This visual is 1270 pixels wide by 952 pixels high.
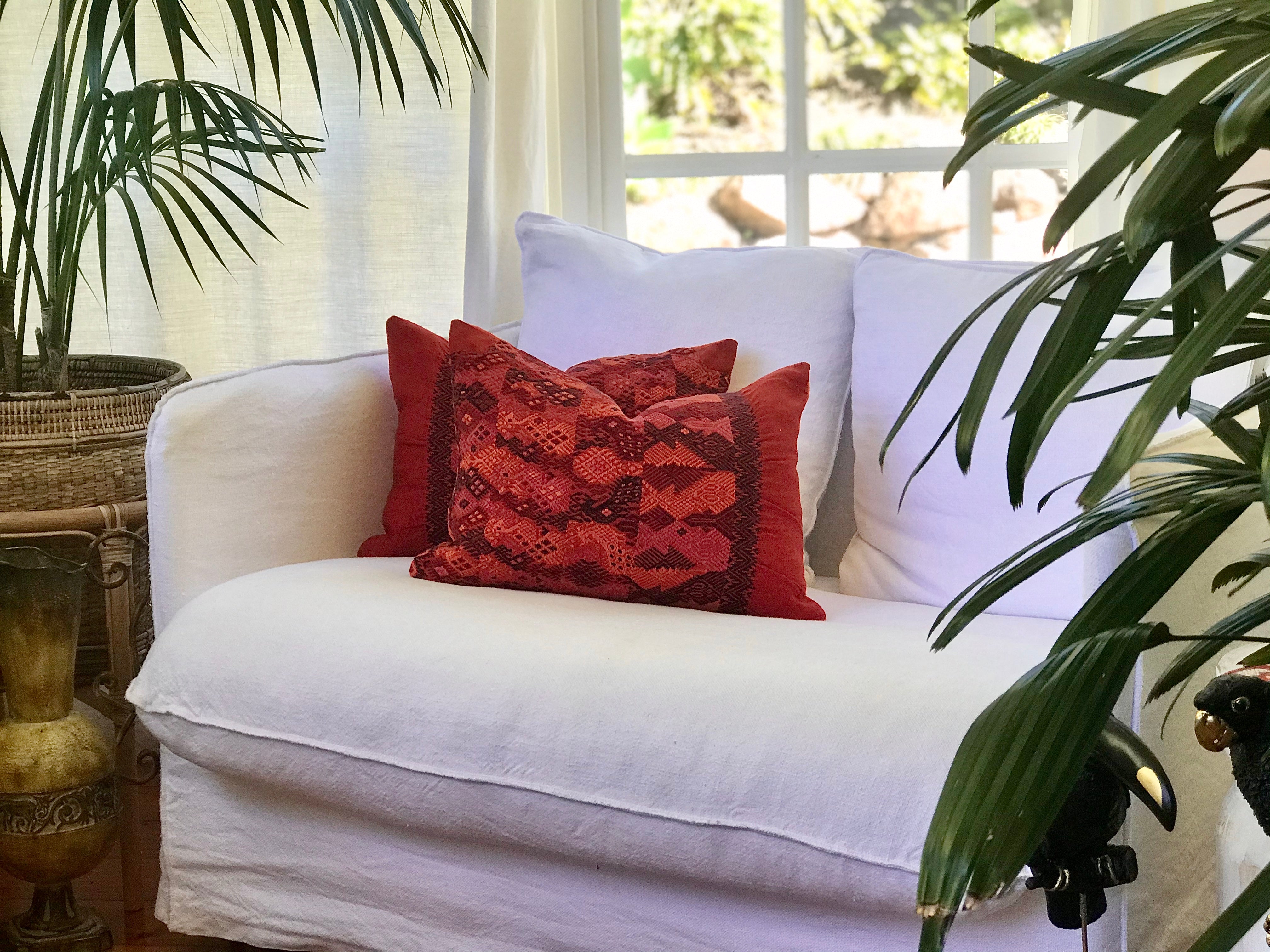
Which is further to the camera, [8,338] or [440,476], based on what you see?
[8,338]

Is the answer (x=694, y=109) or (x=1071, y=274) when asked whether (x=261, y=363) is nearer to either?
(x=694, y=109)

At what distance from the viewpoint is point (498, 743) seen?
4.30ft

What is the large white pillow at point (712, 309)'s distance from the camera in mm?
1834

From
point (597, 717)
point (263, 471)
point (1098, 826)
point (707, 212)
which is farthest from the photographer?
point (707, 212)

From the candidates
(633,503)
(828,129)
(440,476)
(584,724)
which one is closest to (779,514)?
(633,503)

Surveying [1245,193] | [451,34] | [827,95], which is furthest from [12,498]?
[1245,193]

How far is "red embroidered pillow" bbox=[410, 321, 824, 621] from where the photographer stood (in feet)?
4.94

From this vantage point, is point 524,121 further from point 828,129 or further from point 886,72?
point 886,72

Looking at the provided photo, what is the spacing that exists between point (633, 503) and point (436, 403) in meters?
0.41

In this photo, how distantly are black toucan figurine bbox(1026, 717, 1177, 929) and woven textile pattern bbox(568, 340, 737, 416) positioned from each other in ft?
3.32

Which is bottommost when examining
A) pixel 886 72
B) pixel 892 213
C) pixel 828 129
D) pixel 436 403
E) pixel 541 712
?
pixel 541 712

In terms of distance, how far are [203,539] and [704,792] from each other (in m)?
0.77

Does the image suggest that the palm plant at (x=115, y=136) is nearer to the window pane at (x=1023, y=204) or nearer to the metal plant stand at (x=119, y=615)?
the metal plant stand at (x=119, y=615)

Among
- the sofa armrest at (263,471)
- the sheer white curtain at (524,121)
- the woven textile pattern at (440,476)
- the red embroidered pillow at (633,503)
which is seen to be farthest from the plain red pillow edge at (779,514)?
the sheer white curtain at (524,121)
